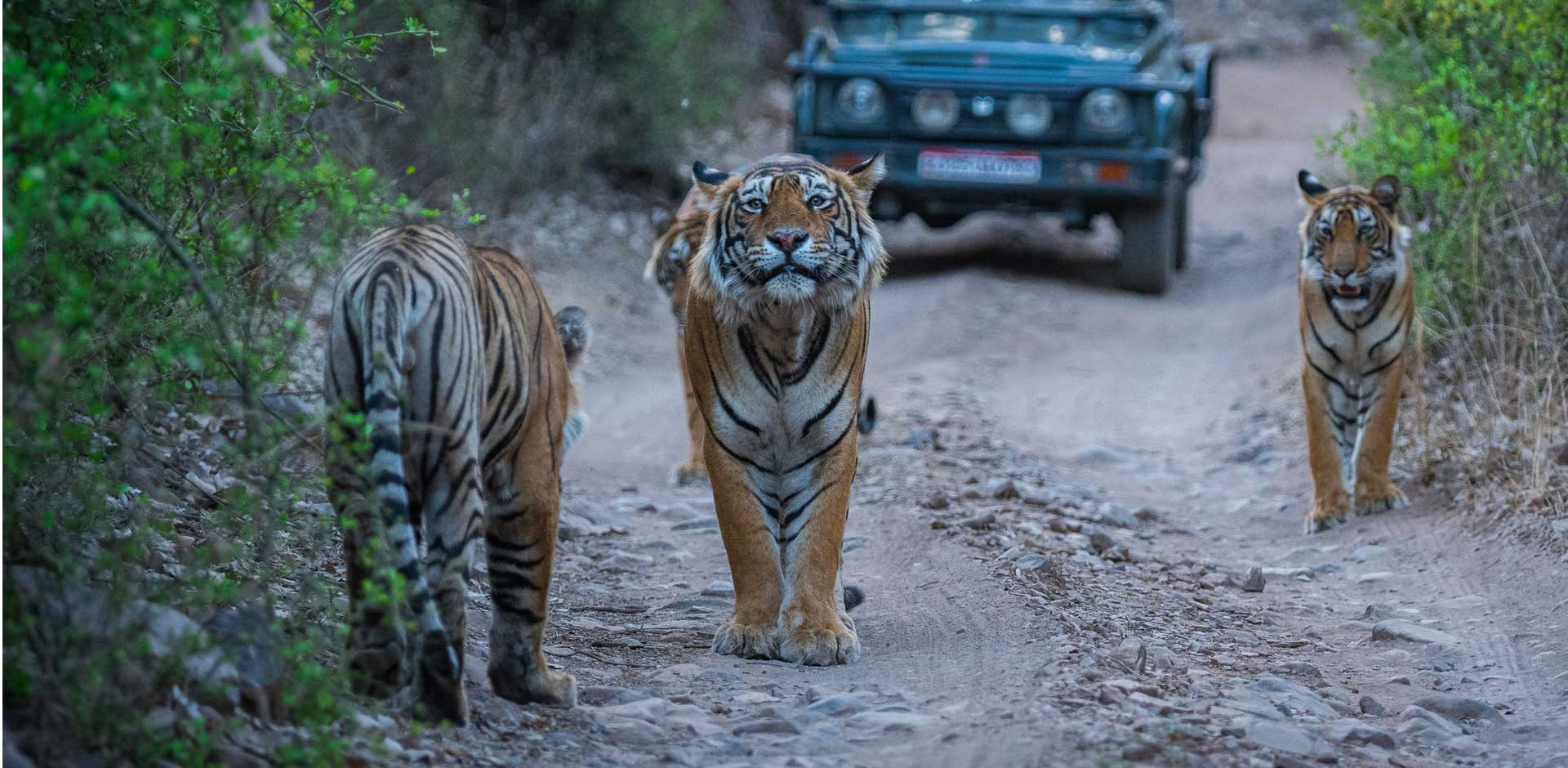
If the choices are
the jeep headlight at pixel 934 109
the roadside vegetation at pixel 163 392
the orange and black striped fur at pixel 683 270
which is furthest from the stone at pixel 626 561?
the jeep headlight at pixel 934 109

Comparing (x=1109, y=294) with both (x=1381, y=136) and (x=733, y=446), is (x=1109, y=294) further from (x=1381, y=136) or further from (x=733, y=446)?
(x=733, y=446)

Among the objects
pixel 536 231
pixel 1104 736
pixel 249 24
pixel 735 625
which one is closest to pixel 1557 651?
pixel 1104 736

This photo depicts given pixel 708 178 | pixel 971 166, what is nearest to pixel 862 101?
pixel 971 166

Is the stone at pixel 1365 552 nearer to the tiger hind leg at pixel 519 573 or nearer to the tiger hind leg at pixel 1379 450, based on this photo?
the tiger hind leg at pixel 1379 450

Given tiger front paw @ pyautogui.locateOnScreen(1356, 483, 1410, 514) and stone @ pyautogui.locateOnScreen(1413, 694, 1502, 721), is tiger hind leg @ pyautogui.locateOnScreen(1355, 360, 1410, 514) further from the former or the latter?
stone @ pyautogui.locateOnScreen(1413, 694, 1502, 721)

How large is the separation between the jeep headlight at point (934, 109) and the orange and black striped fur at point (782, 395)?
22.9 feet

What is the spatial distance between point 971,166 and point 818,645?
7.56 metres

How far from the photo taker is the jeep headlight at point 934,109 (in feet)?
38.3

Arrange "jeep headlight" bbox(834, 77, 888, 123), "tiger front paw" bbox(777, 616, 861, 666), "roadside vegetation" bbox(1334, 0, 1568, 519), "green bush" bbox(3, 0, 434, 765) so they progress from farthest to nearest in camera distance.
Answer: "jeep headlight" bbox(834, 77, 888, 123)
"roadside vegetation" bbox(1334, 0, 1568, 519)
"tiger front paw" bbox(777, 616, 861, 666)
"green bush" bbox(3, 0, 434, 765)

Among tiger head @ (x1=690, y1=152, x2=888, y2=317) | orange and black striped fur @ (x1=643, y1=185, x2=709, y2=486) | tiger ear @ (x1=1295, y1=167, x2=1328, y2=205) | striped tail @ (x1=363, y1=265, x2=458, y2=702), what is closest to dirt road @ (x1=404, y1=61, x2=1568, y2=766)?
orange and black striped fur @ (x1=643, y1=185, x2=709, y2=486)

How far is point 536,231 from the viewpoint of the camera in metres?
12.9

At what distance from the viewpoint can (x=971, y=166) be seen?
11.7 meters

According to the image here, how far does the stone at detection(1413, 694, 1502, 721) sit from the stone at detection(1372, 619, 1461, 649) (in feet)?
2.38

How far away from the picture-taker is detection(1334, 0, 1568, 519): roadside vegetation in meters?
6.67
